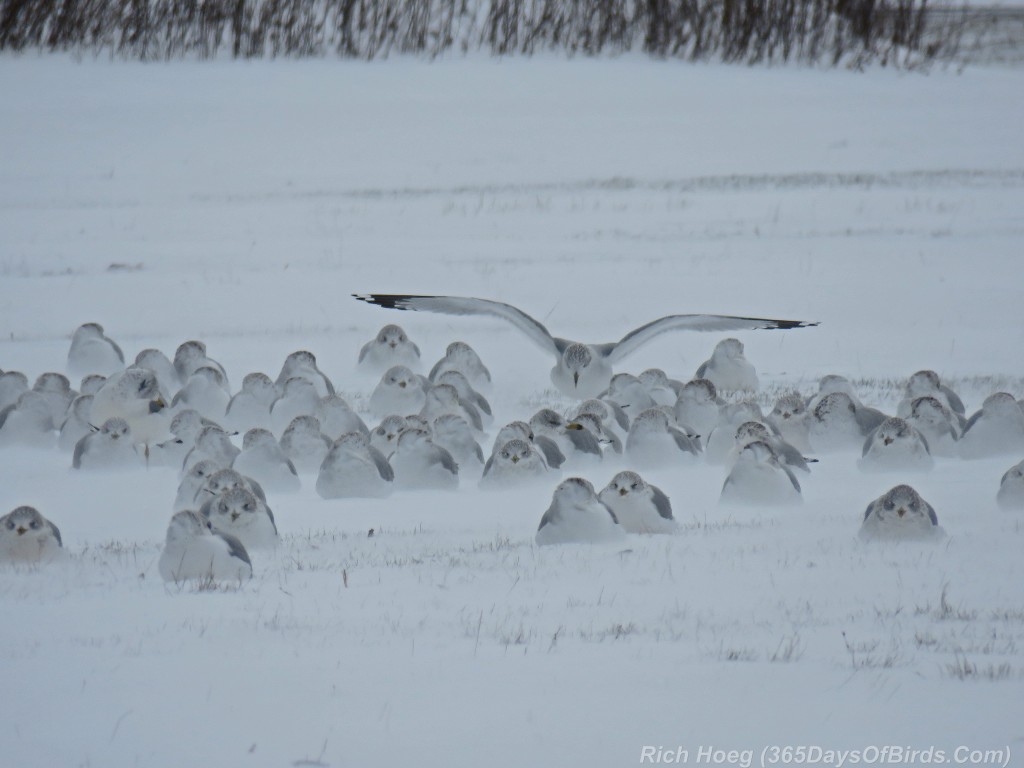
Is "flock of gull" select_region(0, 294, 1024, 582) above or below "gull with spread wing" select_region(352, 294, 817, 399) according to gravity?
below

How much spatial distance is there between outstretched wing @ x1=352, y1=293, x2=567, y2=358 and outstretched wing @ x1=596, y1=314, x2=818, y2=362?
1.38 ft

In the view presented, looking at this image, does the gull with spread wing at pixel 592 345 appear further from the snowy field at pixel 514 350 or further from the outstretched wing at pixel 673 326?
the snowy field at pixel 514 350

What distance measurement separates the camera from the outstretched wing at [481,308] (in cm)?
1125

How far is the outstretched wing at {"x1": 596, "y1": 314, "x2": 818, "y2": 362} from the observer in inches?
430

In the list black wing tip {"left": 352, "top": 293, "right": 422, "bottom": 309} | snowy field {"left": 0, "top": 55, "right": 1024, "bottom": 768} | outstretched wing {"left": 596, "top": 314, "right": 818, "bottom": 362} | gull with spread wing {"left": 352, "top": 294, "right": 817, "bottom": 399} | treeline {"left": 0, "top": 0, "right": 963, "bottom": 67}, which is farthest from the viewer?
treeline {"left": 0, "top": 0, "right": 963, "bottom": 67}

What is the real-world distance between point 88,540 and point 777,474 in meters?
3.44

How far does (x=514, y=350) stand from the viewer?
1280 centimetres

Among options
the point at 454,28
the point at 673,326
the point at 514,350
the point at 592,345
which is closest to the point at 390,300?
the point at 514,350

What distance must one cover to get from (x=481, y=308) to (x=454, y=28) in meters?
16.9

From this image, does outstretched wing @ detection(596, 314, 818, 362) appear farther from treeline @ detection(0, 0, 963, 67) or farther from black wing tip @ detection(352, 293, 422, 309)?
treeline @ detection(0, 0, 963, 67)

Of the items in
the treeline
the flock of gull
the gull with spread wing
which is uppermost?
the treeline

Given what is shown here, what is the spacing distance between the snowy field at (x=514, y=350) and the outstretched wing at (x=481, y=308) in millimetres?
525

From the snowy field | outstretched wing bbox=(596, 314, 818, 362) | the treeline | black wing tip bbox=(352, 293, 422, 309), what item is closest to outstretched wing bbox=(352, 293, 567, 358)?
black wing tip bbox=(352, 293, 422, 309)

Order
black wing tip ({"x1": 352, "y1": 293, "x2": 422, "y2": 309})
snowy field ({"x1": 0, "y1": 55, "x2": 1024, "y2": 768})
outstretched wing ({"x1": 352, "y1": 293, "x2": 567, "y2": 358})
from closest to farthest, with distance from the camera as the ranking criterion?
snowy field ({"x1": 0, "y1": 55, "x2": 1024, "y2": 768}) < outstretched wing ({"x1": 352, "y1": 293, "x2": 567, "y2": 358}) < black wing tip ({"x1": 352, "y1": 293, "x2": 422, "y2": 309})
